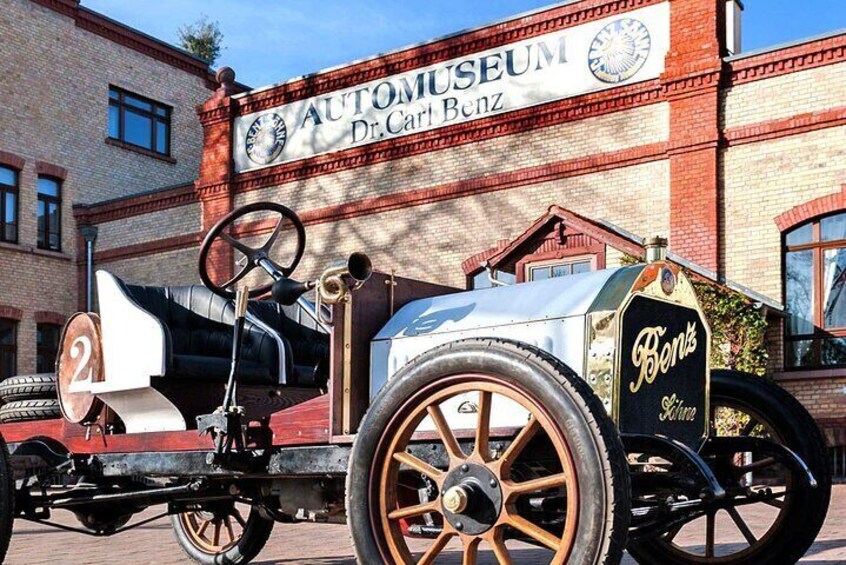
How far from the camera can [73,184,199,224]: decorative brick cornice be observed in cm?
1989

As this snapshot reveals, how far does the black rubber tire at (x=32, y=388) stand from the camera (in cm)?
567

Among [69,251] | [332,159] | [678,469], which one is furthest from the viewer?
[69,251]

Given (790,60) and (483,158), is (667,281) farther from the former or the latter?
(483,158)

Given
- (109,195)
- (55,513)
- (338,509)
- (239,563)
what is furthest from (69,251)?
(338,509)

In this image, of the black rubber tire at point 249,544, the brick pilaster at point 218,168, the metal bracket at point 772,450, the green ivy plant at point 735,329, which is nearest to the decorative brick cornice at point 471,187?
the brick pilaster at point 218,168

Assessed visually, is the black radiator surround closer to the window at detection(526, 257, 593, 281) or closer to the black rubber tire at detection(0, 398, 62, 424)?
the black rubber tire at detection(0, 398, 62, 424)

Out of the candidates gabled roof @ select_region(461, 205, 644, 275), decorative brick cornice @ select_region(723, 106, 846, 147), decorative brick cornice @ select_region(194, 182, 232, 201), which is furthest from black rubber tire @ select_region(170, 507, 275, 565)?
decorative brick cornice @ select_region(194, 182, 232, 201)

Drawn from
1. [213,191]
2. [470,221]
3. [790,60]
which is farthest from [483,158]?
[213,191]

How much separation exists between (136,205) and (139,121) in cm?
408

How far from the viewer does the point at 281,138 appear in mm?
18359

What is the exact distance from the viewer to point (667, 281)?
396 cm

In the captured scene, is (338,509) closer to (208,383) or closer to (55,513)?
(208,383)

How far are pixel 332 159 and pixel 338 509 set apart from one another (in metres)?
13.9

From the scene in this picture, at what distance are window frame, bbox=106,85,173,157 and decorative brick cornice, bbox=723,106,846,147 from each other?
14.4 meters
